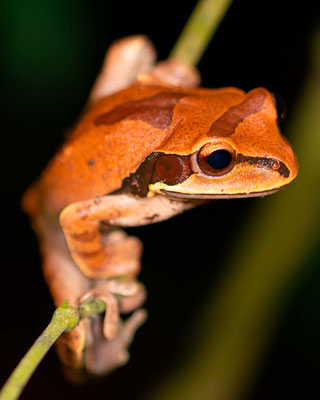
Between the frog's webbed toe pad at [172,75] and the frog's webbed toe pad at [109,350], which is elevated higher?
the frog's webbed toe pad at [172,75]

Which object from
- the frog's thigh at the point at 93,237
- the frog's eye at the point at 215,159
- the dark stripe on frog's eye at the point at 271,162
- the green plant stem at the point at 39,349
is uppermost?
the dark stripe on frog's eye at the point at 271,162

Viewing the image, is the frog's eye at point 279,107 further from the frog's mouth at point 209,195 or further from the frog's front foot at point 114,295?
the frog's front foot at point 114,295

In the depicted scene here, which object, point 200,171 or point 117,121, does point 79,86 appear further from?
point 200,171

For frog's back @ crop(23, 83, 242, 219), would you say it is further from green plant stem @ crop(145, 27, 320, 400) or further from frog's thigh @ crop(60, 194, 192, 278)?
green plant stem @ crop(145, 27, 320, 400)

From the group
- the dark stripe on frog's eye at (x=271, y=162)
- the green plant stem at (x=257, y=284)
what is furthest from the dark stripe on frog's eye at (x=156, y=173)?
the green plant stem at (x=257, y=284)

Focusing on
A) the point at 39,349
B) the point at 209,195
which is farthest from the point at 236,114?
the point at 39,349

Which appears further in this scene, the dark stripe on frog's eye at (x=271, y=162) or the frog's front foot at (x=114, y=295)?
the frog's front foot at (x=114, y=295)

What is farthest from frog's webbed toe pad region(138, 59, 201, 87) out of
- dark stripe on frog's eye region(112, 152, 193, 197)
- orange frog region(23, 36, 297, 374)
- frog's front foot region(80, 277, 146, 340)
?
frog's front foot region(80, 277, 146, 340)

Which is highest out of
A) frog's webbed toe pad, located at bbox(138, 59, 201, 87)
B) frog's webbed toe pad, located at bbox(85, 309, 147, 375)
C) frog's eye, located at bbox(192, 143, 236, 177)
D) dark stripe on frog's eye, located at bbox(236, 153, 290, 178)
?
frog's webbed toe pad, located at bbox(138, 59, 201, 87)
